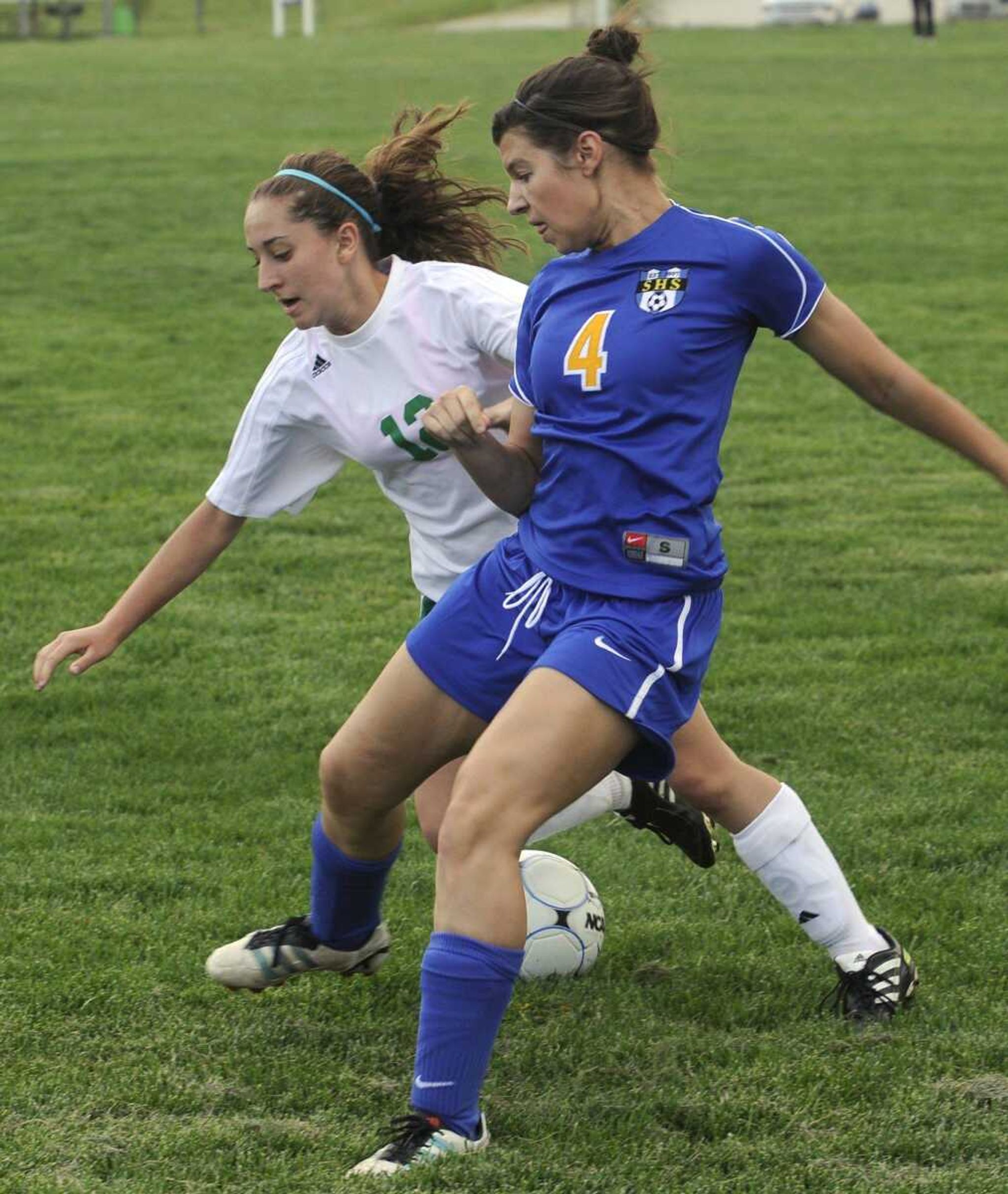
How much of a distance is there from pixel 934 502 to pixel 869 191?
10725 millimetres

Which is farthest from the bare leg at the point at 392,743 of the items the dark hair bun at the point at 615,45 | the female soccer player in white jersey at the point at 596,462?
the dark hair bun at the point at 615,45

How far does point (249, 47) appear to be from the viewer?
140 feet

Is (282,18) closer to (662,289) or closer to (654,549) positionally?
(662,289)

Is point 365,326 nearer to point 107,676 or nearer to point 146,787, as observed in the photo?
point 146,787

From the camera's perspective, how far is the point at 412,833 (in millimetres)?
5453

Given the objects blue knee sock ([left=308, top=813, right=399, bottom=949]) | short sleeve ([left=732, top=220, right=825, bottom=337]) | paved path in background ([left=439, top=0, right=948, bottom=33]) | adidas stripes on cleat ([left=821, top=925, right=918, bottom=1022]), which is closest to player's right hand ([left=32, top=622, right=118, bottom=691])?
blue knee sock ([left=308, top=813, right=399, bottom=949])

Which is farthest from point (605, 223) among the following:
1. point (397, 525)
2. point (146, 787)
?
point (397, 525)

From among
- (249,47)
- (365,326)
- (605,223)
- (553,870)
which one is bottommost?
(249,47)

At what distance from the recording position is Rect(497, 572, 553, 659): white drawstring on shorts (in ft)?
12.3

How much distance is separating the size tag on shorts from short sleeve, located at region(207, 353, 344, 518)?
3.33ft

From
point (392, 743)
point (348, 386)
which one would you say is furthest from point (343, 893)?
point (348, 386)

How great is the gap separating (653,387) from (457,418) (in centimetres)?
37

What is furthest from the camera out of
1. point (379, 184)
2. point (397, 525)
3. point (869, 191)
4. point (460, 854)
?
point (869, 191)

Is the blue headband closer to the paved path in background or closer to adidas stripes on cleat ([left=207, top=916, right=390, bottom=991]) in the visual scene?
adidas stripes on cleat ([left=207, top=916, right=390, bottom=991])
